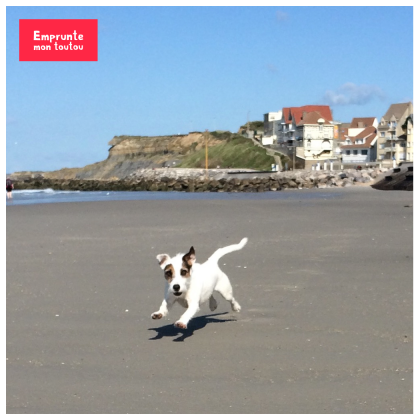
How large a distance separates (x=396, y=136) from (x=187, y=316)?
95.0 m

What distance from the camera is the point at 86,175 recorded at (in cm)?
18925

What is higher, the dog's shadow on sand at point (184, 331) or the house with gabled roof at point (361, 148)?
the house with gabled roof at point (361, 148)

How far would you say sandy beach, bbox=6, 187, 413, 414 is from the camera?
16.2ft

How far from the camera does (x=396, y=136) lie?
97.8 meters

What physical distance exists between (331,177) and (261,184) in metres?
5.24

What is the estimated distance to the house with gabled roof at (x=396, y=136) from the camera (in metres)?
96.9

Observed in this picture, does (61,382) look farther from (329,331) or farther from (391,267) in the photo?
(391,267)

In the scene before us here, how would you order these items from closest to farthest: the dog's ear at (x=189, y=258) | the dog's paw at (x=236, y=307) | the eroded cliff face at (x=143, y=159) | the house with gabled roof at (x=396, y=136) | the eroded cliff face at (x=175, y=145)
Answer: the dog's ear at (x=189, y=258) → the dog's paw at (x=236, y=307) → the house with gabled roof at (x=396, y=136) → the eroded cliff face at (x=175, y=145) → the eroded cliff face at (x=143, y=159)

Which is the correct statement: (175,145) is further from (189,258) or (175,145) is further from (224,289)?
(189,258)

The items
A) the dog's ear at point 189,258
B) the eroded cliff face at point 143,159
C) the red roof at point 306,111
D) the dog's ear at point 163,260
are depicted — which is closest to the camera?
the dog's ear at point 189,258

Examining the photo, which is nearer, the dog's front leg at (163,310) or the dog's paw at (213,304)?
the dog's front leg at (163,310)

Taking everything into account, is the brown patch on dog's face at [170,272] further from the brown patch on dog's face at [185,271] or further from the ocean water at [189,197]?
the ocean water at [189,197]

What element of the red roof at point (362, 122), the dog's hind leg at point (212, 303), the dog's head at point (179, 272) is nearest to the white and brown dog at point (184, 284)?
the dog's head at point (179, 272)

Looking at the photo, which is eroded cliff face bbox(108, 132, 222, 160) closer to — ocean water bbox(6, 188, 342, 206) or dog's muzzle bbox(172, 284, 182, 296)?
ocean water bbox(6, 188, 342, 206)
